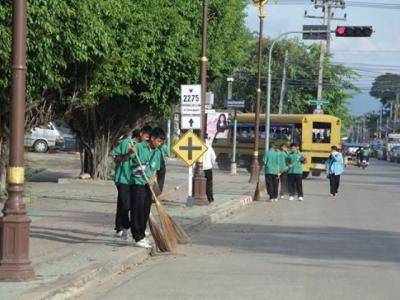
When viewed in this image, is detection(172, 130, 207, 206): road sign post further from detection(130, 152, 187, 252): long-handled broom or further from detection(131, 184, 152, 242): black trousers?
detection(131, 184, 152, 242): black trousers

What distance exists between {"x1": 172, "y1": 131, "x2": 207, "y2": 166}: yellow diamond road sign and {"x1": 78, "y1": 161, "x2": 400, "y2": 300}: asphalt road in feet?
5.99

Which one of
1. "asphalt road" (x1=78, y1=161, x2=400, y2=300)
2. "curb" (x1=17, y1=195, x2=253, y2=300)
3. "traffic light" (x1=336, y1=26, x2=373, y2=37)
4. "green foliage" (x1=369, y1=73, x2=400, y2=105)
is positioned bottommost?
"asphalt road" (x1=78, y1=161, x2=400, y2=300)

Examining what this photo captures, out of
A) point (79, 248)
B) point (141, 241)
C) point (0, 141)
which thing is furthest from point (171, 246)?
point (0, 141)

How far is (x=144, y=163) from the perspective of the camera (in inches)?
482

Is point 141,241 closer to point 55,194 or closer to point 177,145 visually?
point 177,145

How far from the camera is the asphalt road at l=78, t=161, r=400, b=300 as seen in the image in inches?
363

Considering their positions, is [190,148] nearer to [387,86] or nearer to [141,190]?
[141,190]

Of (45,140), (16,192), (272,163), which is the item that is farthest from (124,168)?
(45,140)

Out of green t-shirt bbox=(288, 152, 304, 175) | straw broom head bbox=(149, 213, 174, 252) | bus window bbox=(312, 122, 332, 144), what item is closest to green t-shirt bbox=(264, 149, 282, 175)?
green t-shirt bbox=(288, 152, 304, 175)

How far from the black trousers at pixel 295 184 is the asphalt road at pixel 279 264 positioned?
5.06m

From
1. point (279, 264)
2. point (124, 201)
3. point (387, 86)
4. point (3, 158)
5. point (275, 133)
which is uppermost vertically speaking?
point (387, 86)

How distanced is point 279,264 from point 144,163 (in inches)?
105

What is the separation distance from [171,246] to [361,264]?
3.01 m

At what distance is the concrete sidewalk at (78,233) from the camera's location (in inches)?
355
